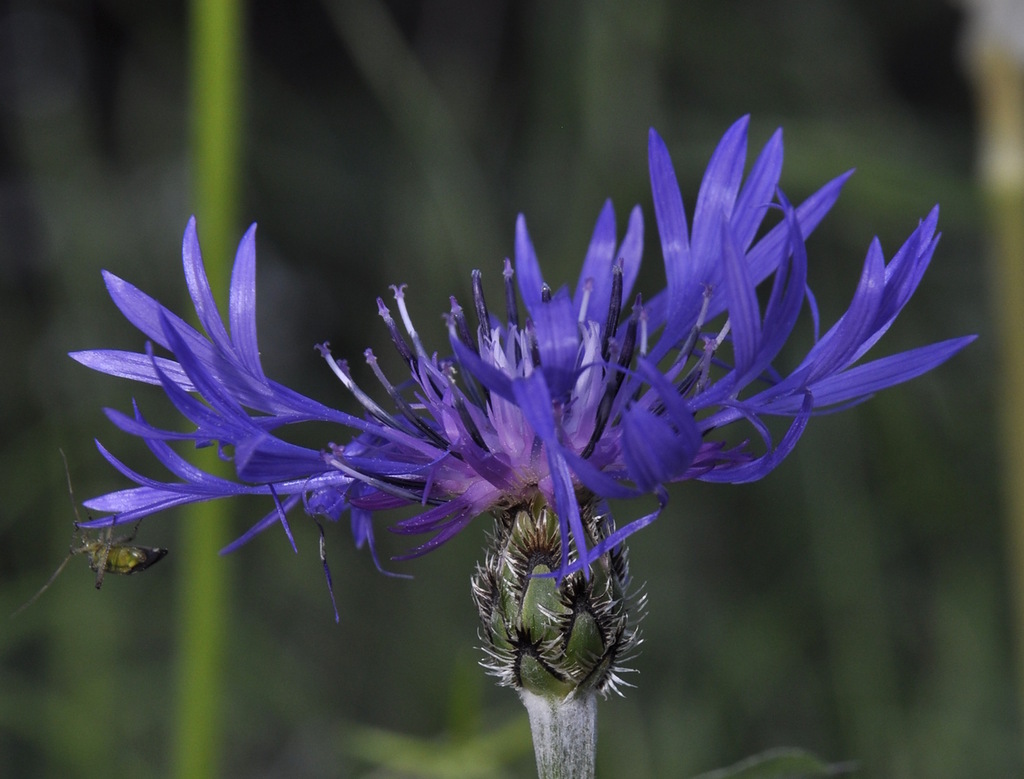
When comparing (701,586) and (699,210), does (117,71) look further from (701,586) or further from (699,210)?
(699,210)

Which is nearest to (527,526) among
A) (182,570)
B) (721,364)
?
(721,364)

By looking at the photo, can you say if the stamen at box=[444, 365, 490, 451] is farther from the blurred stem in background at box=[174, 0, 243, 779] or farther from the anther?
the blurred stem in background at box=[174, 0, 243, 779]

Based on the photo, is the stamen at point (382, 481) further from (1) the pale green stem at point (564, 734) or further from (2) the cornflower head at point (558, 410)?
(1) the pale green stem at point (564, 734)

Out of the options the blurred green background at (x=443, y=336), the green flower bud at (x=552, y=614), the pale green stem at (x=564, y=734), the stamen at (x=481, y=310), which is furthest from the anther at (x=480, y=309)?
the blurred green background at (x=443, y=336)

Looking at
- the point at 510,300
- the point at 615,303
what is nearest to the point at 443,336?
the point at 510,300

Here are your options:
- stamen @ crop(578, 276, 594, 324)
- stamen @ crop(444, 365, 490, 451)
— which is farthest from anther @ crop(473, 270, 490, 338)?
stamen @ crop(444, 365, 490, 451)

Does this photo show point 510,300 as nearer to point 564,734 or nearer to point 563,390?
point 563,390
